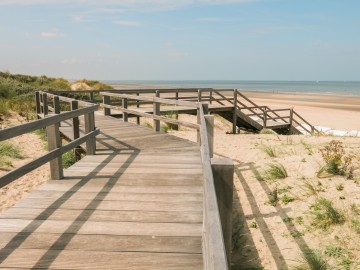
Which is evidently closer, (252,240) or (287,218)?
(252,240)

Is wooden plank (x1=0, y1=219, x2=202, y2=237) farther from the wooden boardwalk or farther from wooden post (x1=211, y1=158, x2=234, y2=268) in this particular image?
wooden post (x1=211, y1=158, x2=234, y2=268)

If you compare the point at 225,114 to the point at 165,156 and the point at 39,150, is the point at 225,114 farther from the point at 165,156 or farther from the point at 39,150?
the point at 165,156

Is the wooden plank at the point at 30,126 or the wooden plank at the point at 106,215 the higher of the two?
the wooden plank at the point at 30,126

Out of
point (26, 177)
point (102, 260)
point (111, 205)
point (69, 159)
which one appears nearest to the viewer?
point (102, 260)

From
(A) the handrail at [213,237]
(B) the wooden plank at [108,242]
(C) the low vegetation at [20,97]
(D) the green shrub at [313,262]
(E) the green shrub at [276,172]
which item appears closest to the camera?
(A) the handrail at [213,237]

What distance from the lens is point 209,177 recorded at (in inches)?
82.0

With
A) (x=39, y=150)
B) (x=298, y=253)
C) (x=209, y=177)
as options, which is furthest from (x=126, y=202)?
(x=39, y=150)

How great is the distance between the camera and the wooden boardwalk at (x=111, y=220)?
9.11 feet

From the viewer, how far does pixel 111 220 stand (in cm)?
349

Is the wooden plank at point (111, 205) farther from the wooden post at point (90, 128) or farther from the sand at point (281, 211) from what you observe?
the wooden post at point (90, 128)

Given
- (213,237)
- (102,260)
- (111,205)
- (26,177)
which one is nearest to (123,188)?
(111,205)

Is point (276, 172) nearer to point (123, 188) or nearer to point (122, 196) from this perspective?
point (123, 188)

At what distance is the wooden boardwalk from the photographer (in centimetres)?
278

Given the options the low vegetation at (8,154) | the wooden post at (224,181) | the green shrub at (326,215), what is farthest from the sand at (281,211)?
the wooden post at (224,181)
